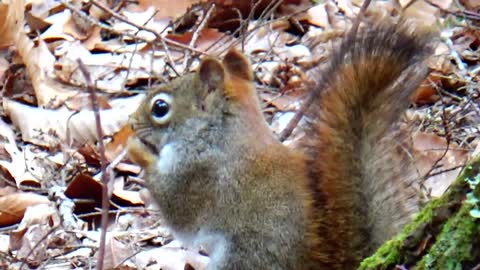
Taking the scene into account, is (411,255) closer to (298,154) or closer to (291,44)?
(298,154)

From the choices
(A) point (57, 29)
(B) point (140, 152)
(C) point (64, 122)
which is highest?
(B) point (140, 152)

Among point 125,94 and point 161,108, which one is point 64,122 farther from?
point 161,108

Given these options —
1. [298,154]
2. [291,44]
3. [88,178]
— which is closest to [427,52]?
[298,154]

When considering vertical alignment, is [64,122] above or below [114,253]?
below

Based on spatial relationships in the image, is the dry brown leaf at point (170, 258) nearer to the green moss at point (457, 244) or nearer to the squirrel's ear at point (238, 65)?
the squirrel's ear at point (238, 65)

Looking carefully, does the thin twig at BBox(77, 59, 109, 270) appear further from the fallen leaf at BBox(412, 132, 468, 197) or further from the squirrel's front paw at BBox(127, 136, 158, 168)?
the fallen leaf at BBox(412, 132, 468, 197)

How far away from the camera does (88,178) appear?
4.41 meters

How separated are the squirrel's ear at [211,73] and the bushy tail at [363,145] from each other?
0.45 m

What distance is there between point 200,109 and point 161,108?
132 mm

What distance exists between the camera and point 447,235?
2131mm

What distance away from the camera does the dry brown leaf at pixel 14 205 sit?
14.1 ft

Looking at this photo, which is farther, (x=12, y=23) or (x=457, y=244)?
(x=12, y=23)

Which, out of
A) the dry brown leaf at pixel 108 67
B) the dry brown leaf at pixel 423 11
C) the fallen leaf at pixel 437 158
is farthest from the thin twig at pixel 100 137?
the dry brown leaf at pixel 423 11

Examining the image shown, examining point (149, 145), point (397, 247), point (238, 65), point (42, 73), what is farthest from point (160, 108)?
point (42, 73)
